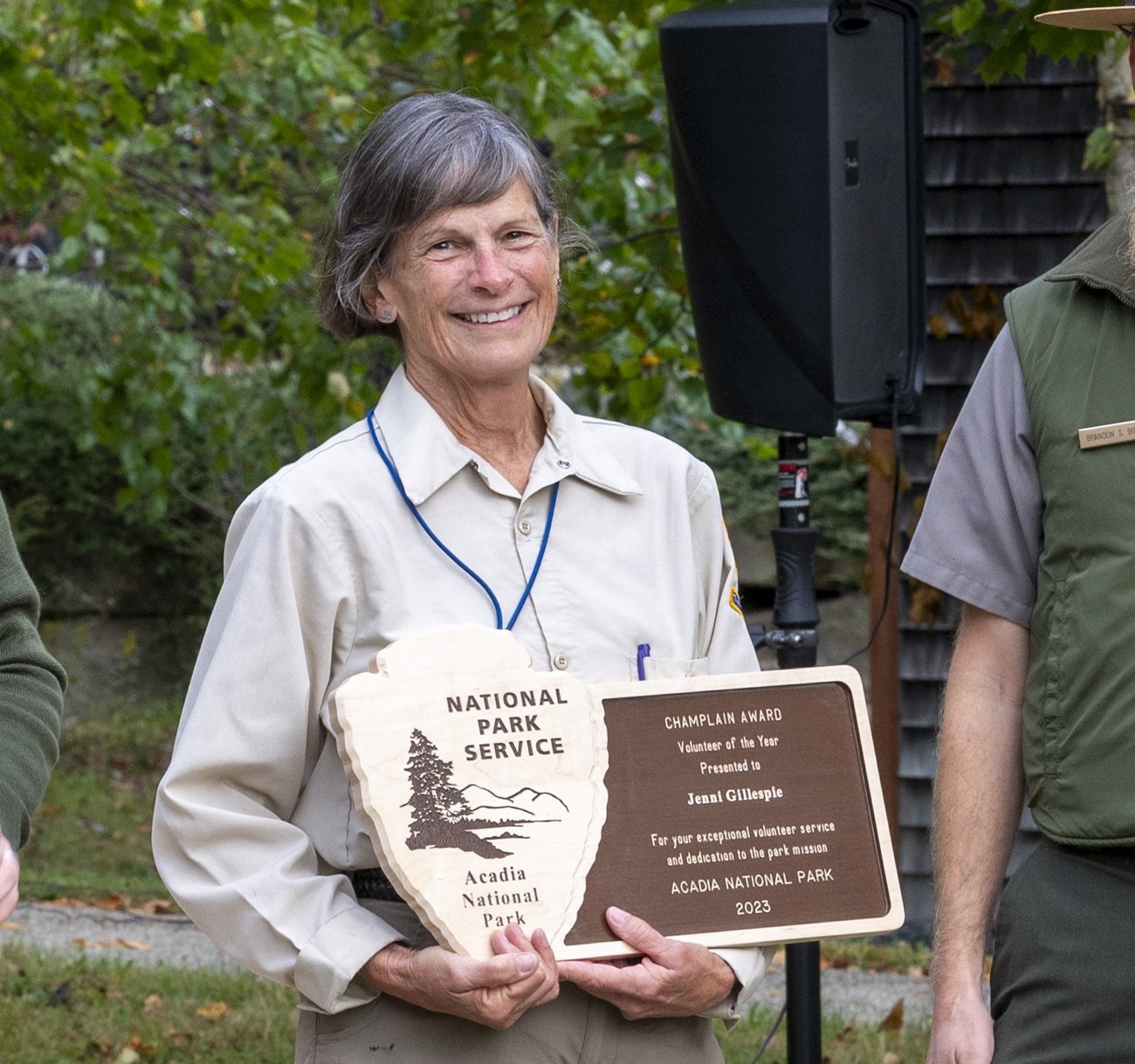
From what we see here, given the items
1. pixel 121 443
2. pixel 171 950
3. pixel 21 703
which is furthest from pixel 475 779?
pixel 121 443

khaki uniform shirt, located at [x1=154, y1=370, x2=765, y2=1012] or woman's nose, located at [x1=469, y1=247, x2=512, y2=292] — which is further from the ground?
woman's nose, located at [x1=469, y1=247, x2=512, y2=292]

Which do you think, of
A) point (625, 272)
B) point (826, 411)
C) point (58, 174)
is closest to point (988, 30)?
point (826, 411)

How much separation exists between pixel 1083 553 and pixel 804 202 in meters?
1.54

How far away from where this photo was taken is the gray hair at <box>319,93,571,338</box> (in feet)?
7.29

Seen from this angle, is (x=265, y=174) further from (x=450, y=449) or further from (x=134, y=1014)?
(x=450, y=449)

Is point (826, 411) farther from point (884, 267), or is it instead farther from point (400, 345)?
point (400, 345)

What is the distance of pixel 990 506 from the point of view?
223 centimetres

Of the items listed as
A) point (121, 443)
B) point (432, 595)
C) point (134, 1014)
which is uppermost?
point (432, 595)

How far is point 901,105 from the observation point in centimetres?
354

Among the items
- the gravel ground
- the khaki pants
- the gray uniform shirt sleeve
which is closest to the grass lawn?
the gravel ground

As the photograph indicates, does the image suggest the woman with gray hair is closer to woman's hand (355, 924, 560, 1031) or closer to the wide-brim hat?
woman's hand (355, 924, 560, 1031)

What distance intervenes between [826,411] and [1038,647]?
1.33m

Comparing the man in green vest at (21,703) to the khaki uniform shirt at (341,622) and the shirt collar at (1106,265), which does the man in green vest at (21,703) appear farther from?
the shirt collar at (1106,265)

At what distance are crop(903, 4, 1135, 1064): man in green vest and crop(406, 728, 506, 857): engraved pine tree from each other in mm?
677
